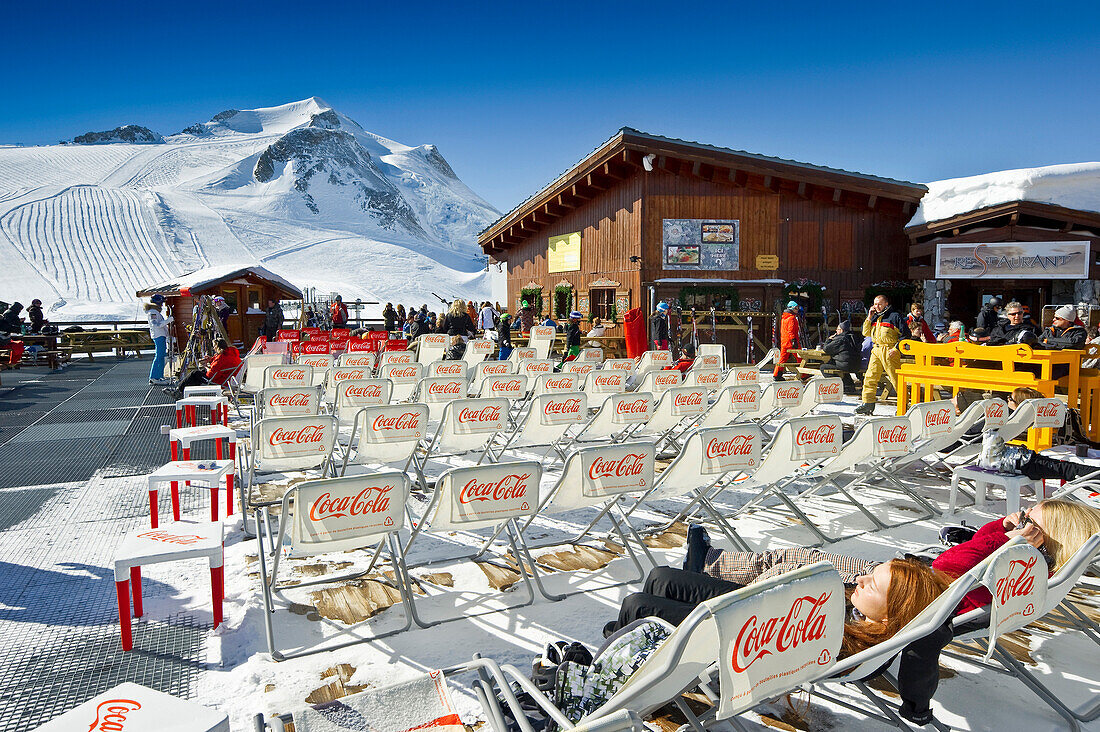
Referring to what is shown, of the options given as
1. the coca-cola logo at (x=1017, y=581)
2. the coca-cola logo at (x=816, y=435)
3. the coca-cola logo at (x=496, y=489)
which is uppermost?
the coca-cola logo at (x=816, y=435)

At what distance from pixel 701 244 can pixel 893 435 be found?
14.4m

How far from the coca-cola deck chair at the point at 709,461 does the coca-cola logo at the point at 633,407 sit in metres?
1.49

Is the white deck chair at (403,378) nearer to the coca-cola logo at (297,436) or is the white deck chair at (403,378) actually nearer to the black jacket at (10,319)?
the coca-cola logo at (297,436)

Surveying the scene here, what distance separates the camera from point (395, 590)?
12.4 ft

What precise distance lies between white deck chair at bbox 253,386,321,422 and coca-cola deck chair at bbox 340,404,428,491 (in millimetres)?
1412

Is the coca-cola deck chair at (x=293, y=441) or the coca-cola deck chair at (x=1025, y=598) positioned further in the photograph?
the coca-cola deck chair at (x=293, y=441)

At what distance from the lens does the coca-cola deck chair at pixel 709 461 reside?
3.93m

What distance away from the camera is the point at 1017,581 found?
7.70ft

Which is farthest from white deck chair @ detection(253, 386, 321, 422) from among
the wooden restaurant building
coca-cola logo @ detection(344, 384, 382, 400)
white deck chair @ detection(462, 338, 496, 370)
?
the wooden restaurant building

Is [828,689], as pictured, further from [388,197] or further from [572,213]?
[388,197]

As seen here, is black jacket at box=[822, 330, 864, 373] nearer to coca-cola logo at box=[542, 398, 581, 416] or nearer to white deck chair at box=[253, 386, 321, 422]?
coca-cola logo at box=[542, 398, 581, 416]

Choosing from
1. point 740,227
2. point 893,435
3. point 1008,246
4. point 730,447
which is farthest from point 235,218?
point 893,435

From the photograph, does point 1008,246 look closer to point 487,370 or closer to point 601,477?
point 487,370

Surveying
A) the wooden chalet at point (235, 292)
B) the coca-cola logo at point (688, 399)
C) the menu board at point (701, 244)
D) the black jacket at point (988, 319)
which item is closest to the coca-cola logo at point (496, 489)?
the coca-cola logo at point (688, 399)
